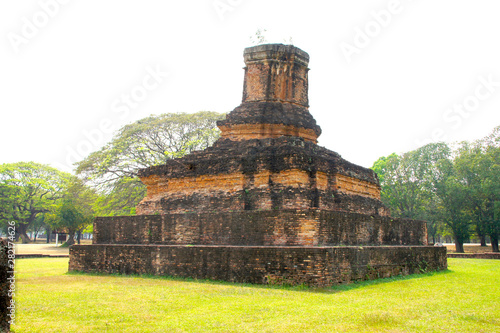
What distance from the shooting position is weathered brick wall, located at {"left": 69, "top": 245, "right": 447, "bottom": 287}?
395 inches

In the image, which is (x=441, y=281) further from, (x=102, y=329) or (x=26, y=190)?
(x=26, y=190)

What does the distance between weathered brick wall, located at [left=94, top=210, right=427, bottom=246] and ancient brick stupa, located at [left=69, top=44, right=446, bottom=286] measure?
0.03 meters

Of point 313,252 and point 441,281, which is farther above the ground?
point 313,252

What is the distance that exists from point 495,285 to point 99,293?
9604 millimetres

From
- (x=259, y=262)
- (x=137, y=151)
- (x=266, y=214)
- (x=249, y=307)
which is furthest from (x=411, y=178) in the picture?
(x=249, y=307)

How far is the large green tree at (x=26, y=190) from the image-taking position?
178ft

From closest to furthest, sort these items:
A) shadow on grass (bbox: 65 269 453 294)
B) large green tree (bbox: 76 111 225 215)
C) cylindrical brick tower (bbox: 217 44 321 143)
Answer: shadow on grass (bbox: 65 269 453 294) → cylindrical brick tower (bbox: 217 44 321 143) → large green tree (bbox: 76 111 225 215)

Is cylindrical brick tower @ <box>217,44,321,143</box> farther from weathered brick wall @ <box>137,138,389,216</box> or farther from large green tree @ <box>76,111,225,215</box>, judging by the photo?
large green tree @ <box>76,111,225,215</box>

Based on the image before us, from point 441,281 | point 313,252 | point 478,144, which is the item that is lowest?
point 441,281

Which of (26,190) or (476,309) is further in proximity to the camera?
(26,190)

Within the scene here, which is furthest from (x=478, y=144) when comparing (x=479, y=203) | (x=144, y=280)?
(x=144, y=280)

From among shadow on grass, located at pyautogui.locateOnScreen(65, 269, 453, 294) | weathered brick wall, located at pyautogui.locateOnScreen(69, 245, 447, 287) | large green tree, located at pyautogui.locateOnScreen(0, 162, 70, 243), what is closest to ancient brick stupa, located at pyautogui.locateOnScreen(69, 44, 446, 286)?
weathered brick wall, located at pyautogui.locateOnScreen(69, 245, 447, 287)

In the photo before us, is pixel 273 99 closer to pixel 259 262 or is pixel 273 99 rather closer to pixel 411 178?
pixel 259 262

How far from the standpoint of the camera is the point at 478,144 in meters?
37.4
